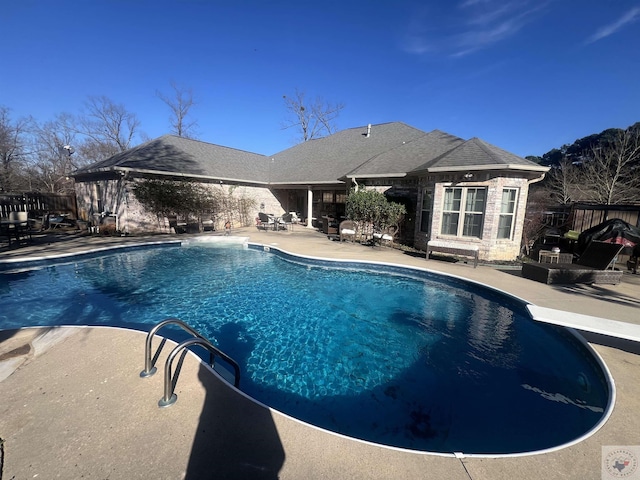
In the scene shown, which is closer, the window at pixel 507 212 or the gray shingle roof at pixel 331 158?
the window at pixel 507 212

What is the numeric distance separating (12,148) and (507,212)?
39099 millimetres

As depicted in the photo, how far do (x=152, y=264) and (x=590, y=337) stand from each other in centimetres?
1216

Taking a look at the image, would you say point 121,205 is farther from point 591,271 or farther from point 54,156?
point 54,156

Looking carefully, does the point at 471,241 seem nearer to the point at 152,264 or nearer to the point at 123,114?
the point at 152,264

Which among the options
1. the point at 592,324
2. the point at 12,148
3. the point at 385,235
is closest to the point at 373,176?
the point at 385,235

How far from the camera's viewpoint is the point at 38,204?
16344mm

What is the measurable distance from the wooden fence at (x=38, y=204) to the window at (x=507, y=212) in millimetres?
23142

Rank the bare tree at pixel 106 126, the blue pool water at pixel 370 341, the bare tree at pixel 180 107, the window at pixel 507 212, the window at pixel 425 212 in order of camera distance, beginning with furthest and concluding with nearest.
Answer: the bare tree at pixel 180 107 < the bare tree at pixel 106 126 < the window at pixel 425 212 < the window at pixel 507 212 < the blue pool water at pixel 370 341

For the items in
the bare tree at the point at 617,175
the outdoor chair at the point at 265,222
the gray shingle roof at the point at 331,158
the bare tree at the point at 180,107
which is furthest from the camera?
the bare tree at the point at 180,107

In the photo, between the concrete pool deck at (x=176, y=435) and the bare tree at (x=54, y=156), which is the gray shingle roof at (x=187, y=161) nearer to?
the concrete pool deck at (x=176, y=435)

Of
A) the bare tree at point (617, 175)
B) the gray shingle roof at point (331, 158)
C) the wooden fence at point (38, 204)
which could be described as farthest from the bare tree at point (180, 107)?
the bare tree at point (617, 175)

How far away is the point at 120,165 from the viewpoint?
13.2 m

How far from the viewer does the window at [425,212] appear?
1147 cm

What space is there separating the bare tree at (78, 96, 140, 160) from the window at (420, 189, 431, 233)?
35049 mm
